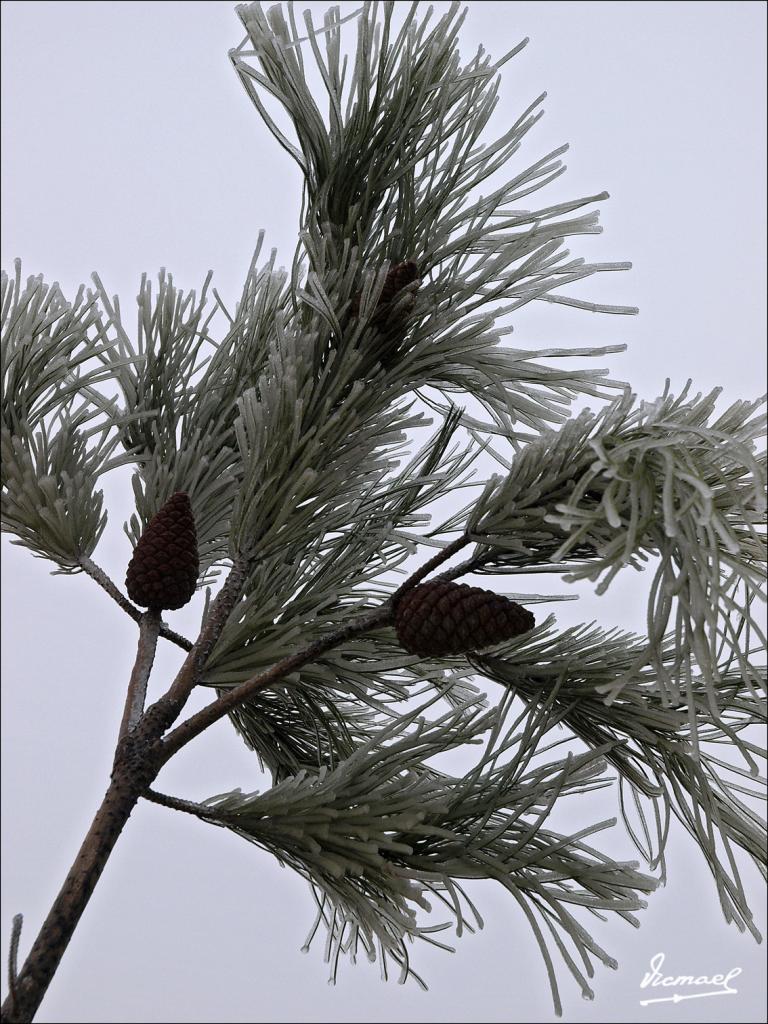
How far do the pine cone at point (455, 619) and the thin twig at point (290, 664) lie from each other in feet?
0.04

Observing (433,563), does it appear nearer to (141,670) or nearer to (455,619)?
(455,619)

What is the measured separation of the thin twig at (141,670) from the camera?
53cm

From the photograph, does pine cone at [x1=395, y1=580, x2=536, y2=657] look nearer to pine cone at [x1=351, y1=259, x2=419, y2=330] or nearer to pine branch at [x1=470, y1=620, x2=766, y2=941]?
pine branch at [x1=470, y1=620, x2=766, y2=941]

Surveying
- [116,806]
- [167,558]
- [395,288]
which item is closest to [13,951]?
[116,806]

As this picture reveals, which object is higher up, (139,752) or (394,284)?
(394,284)

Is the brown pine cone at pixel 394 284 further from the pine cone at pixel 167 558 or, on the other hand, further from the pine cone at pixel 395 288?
the pine cone at pixel 167 558

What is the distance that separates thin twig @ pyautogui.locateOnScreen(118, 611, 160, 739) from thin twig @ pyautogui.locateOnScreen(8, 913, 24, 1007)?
0.10m

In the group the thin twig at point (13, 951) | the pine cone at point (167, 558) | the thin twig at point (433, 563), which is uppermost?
the pine cone at point (167, 558)

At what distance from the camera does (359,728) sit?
645 millimetres

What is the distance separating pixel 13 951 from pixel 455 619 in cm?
21

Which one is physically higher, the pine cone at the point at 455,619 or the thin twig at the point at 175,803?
the pine cone at the point at 455,619

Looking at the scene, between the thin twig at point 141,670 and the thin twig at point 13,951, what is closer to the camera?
the thin twig at point 13,951

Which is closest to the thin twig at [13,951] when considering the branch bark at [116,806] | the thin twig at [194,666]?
the branch bark at [116,806]

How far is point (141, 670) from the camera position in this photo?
559 mm
